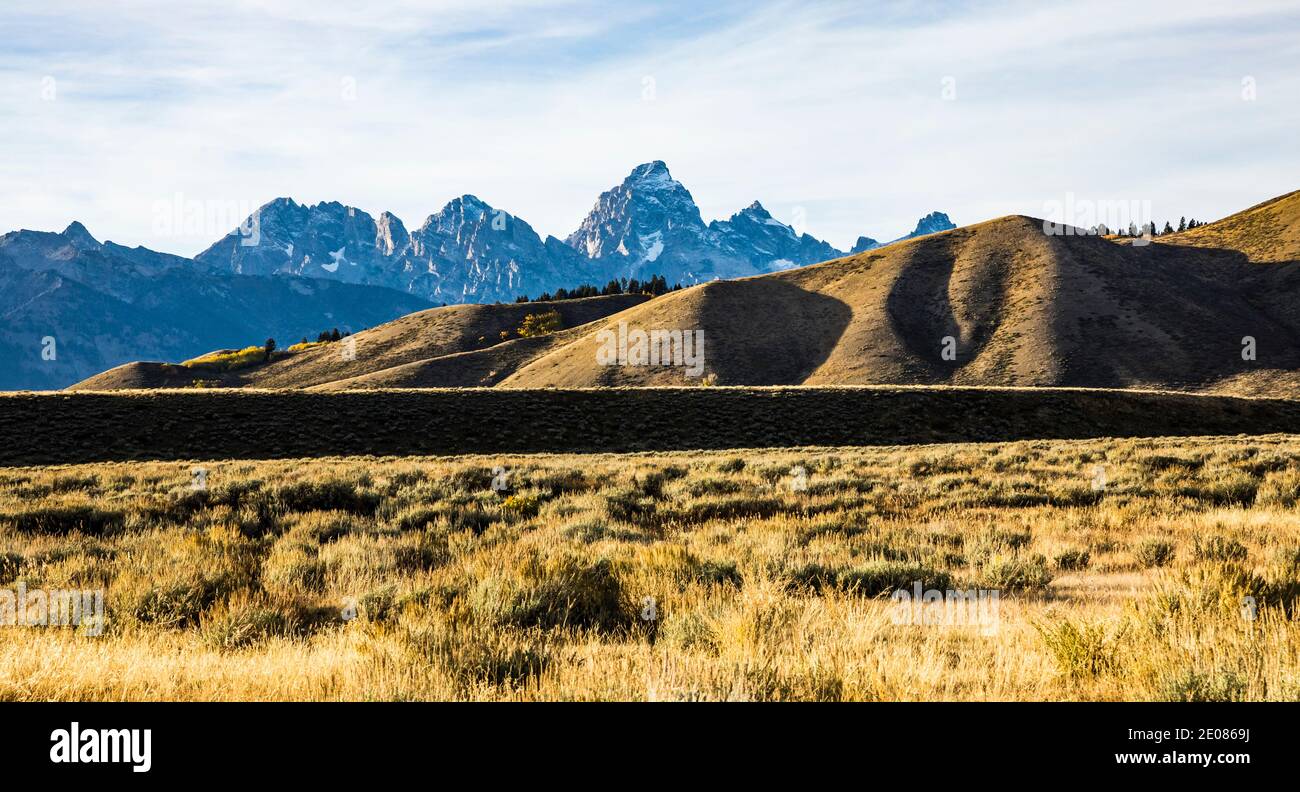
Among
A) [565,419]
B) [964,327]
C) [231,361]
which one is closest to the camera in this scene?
[565,419]

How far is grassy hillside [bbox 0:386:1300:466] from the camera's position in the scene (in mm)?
37375

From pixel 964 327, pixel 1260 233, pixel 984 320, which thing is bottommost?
pixel 964 327

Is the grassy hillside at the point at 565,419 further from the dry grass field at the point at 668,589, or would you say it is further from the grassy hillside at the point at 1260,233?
the grassy hillside at the point at 1260,233

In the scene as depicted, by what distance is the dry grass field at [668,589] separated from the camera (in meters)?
4.39

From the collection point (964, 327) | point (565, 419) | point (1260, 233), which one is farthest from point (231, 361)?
point (1260, 233)

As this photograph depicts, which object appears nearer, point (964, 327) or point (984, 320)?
point (964, 327)

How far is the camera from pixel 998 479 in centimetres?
1605

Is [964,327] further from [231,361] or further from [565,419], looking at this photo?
[231,361]

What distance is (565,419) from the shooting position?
4303 cm

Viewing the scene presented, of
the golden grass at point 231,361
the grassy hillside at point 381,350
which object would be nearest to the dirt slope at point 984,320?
the grassy hillside at point 381,350

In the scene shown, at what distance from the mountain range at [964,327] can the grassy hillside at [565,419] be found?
107 feet

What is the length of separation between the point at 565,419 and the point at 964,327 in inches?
2648

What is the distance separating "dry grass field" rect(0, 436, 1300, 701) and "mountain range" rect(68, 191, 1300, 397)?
2752 inches
